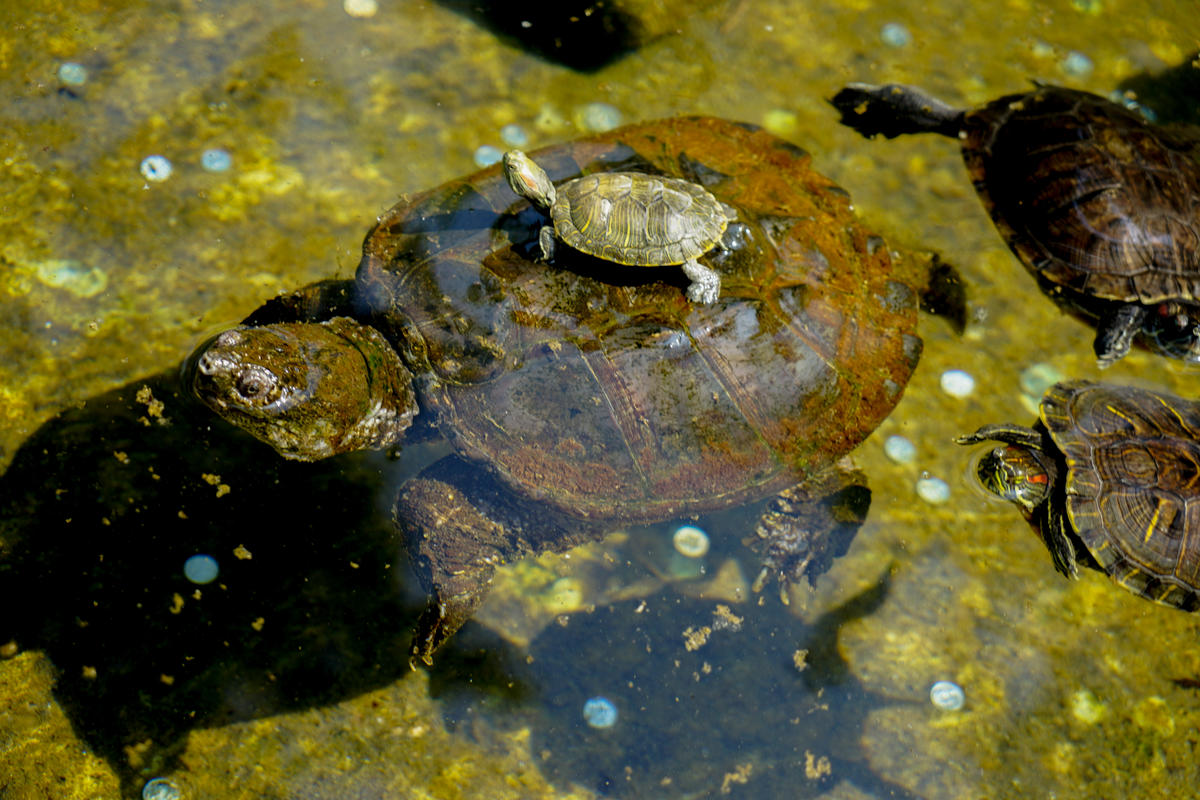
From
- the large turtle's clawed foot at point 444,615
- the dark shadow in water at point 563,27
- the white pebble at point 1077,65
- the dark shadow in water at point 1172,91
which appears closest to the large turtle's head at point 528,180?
the large turtle's clawed foot at point 444,615

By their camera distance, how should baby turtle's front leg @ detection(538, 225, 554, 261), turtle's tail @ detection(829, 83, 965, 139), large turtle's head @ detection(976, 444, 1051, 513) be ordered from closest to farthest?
1. baby turtle's front leg @ detection(538, 225, 554, 261)
2. large turtle's head @ detection(976, 444, 1051, 513)
3. turtle's tail @ detection(829, 83, 965, 139)

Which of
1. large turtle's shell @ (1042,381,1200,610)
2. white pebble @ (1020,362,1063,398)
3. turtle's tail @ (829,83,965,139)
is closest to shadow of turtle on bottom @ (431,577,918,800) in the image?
large turtle's shell @ (1042,381,1200,610)

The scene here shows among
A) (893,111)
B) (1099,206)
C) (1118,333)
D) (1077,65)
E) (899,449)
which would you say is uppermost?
(1077,65)

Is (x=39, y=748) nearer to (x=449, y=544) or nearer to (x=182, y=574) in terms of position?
(x=182, y=574)

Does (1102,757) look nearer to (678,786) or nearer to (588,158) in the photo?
(678,786)

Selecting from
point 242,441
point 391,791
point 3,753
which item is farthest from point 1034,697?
point 3,753

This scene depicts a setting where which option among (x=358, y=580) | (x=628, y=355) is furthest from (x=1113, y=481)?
(x=358, y=580)

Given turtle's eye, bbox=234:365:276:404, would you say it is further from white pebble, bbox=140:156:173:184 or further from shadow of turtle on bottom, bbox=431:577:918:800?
white pebble, bbox=140:156:173:184
